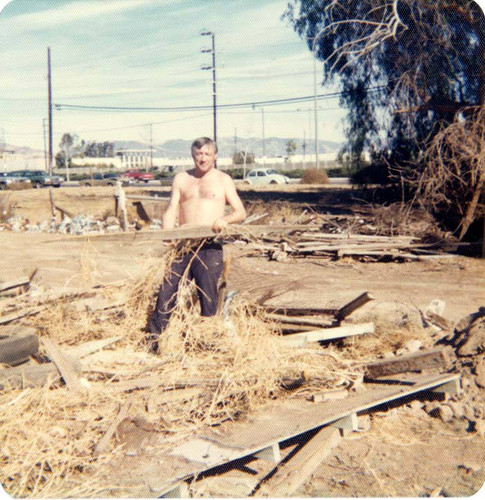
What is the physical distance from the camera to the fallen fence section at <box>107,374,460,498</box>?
127 inches

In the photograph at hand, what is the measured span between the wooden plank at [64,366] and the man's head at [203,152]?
6.22 ft

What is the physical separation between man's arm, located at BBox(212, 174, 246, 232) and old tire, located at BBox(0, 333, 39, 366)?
5.44 ft

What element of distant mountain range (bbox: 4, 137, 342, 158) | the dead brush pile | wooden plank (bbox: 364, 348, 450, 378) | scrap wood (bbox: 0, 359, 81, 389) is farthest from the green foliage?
scrap wood (bbox: 0, 359, 81, 389)

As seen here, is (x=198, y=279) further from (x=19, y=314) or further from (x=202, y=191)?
(x=19, y=314)

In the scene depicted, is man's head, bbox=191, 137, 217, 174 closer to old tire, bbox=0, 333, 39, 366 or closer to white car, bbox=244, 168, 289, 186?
old tire, bbox=0, 333, 39, 366

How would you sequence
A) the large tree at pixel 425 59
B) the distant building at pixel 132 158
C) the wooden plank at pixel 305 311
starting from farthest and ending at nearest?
1. the distant building at pixel 132 158
2. the large tree at pixel 425 59
3. the wooden plank at pixel 305 311

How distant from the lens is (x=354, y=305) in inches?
208

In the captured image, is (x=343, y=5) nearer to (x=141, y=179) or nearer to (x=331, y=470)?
(x=331, y=470)

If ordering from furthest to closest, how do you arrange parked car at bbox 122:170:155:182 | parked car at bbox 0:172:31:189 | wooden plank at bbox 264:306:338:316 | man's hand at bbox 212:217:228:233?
parked car at bbox 122:170:155:182
parked car at bbox 0:172:31:189
wooden plank at bbox 264:306:338:316
man's hand at bbox 212:217:228:233

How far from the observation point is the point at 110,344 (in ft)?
17.2

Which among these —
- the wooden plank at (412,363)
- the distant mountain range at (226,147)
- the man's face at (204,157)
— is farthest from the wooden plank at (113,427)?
the distant mountain range at (226,147)

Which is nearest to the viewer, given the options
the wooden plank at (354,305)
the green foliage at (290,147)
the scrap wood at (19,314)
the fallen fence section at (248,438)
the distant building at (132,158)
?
the fallen fence section at (248,438)

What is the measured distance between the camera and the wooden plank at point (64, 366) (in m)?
4.25

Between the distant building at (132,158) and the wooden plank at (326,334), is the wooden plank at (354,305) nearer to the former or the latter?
the wooden plank at (326,334)
